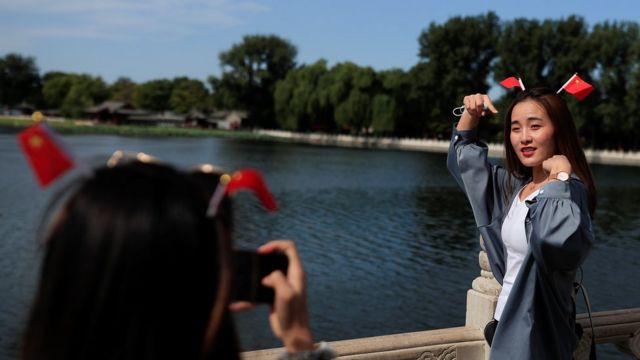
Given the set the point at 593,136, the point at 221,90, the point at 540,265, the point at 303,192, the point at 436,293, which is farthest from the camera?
the point at 221,90

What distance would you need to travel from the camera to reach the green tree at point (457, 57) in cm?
5347

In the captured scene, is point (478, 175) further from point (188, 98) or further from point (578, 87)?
point (188, 98)

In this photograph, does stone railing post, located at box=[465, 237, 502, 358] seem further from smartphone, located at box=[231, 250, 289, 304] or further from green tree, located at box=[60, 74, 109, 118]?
green tree, located at box=[60, 74, 109, 118]

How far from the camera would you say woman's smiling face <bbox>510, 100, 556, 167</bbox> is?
2.23m

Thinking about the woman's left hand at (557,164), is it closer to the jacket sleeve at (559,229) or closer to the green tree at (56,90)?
the jacket sleeve at (559,229)

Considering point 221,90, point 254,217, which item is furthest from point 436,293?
point 221,90

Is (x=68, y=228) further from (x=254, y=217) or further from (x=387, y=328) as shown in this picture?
(x=254, y=217)

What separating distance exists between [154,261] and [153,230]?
35 mm

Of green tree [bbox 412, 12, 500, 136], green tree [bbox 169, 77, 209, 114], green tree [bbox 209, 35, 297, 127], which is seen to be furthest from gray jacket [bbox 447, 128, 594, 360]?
green tree [bbox 169, 77, 209, 114]

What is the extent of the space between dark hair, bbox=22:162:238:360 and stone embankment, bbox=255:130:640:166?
48416 millimetres

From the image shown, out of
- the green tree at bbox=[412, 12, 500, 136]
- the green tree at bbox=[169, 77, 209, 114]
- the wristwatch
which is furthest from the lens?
the green tree at bbox=[169, 77, 209, 114]

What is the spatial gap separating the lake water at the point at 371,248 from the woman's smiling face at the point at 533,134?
1057 millimetres

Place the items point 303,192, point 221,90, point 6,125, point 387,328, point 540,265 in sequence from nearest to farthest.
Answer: point 540,265, point 387,328, point 303,192, point 221,90, point 6,125

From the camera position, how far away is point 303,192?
22.9 metres
